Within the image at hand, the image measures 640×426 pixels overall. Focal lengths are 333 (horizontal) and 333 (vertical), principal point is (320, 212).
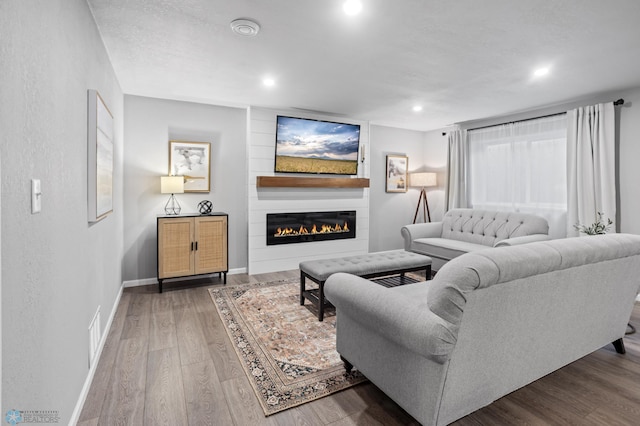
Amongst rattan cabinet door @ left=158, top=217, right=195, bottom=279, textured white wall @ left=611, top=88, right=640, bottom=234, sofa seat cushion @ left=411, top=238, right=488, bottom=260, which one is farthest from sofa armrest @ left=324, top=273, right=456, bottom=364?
textured white wall @ left=611, top=88, right=640, bottom=234

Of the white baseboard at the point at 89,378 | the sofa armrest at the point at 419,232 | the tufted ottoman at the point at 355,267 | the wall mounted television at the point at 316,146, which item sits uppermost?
the wall mounted television at the point at 316,146

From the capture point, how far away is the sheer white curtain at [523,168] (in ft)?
15.1

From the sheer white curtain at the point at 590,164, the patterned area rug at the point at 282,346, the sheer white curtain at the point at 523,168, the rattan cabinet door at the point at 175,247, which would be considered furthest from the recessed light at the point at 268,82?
the sheer white curtain at the point at 590,164

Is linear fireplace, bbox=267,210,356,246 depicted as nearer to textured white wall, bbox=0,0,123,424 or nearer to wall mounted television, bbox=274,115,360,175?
wall mounted television, bbox=274,115,360,175

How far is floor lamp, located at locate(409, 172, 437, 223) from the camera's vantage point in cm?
617

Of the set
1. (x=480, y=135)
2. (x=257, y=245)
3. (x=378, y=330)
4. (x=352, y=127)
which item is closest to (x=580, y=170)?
(x=480, y=135)

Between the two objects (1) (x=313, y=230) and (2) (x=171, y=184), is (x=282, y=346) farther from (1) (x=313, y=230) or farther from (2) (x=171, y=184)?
(1) (x=313, y=230)

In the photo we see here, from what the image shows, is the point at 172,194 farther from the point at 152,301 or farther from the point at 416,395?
the point at 416,395

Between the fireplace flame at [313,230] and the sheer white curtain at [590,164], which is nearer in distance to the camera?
the sheer white curtain at [590,164]

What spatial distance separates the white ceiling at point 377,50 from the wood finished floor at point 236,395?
7.98ft

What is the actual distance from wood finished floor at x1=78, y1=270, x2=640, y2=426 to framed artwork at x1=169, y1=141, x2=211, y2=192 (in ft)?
7.20

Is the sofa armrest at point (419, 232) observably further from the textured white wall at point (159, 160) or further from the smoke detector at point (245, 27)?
the smoke detector at point (245, 27)

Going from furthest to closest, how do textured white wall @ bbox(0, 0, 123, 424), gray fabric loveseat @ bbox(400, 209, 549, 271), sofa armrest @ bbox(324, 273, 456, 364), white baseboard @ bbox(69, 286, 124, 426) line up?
gray fabric loveseat @ bbox(400, 209, 549, 271) → white baseboard @ bbox(69, 286, 124, 426) → sofa armrest @ bbox(324, 273, 456, 364) → textured white wall @ bbox(0, 0, 123, 424)

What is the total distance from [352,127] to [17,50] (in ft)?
15.5
